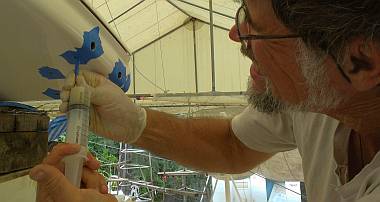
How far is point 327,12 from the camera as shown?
634mm

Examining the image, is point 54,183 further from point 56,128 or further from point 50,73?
point 56,128

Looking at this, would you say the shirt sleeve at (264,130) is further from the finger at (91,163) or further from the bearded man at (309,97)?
the finger at (91,163)

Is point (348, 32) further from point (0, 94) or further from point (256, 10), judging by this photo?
point (0, 94)

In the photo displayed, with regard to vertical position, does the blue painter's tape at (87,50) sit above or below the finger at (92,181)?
above

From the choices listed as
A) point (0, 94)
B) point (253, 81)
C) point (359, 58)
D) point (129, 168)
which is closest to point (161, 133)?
point (253, 81)

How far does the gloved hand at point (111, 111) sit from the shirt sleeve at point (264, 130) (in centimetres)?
29

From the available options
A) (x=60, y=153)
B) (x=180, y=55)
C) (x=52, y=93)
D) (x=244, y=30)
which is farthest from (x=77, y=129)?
(x=180, y=55)

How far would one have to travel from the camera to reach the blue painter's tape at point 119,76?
783 mm

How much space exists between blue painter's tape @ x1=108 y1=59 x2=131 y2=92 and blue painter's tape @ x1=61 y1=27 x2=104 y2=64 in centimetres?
8

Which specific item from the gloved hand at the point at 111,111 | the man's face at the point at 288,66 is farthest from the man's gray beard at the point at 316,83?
the gloved hand at the point at 111,111

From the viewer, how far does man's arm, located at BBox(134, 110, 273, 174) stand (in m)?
1.04

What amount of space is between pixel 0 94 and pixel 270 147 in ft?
2.31

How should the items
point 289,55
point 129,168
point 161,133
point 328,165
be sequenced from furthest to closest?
point 129,168, point 161,133, point 328,165, point 289,55

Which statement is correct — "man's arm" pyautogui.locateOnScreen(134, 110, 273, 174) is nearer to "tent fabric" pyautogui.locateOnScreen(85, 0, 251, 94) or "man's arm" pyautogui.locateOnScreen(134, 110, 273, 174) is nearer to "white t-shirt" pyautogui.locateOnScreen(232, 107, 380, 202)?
"white t-shirt" pyautogui.locateOnScreen(232, 107, 380, 202)
